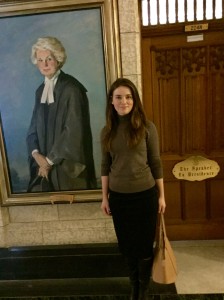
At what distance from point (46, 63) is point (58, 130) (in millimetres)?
476

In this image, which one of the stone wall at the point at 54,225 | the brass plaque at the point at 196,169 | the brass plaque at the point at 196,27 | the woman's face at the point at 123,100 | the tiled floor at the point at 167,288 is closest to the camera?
the woman's face at the point at 123,100

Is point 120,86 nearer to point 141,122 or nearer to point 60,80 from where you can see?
point 141,122

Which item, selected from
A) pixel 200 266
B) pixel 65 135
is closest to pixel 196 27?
pixel 65 135

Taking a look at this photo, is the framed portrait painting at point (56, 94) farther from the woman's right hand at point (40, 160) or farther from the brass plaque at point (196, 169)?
the brass plaque at point (196, 169)

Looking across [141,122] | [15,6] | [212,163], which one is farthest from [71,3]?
[212,163]

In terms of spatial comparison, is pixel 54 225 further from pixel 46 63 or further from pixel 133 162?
pixel 46 63

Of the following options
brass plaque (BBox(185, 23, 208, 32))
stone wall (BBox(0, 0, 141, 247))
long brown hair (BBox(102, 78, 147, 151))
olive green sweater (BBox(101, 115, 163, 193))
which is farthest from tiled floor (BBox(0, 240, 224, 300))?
brass plaque (BBox(185, 23, 208, 32))

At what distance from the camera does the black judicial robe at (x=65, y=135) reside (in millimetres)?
2133

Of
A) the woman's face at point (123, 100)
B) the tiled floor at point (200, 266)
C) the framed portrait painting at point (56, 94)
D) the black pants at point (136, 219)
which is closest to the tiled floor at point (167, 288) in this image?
the tiled floor at point (200, 266)

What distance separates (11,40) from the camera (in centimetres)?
210

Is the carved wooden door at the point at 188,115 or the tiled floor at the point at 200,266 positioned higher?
the carved wooden door at the point at 188,115

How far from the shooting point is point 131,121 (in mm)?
1570

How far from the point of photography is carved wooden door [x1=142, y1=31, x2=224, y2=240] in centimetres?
230

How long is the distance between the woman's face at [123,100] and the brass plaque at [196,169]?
106 centimetres
